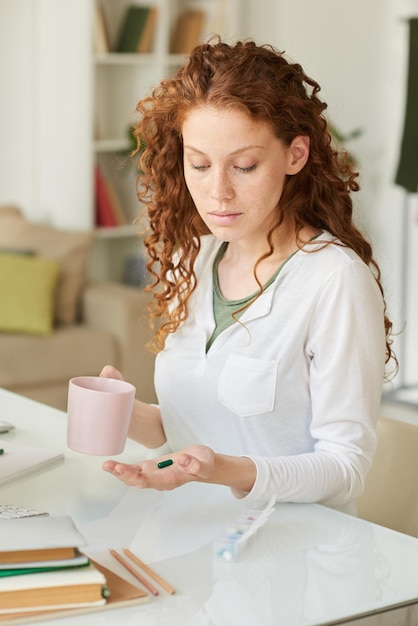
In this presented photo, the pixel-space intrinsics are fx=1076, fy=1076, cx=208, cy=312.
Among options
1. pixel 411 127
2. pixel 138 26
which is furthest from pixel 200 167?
pixel 138 26

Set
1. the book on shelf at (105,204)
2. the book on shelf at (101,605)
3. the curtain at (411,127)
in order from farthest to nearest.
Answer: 1. the book on shelf at (105,204)
2. the curtain at (411,127)
3. the book on shelf at (101,605)

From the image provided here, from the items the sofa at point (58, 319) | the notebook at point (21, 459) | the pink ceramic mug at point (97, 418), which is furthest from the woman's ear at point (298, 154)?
the sofa at point (58, 319)

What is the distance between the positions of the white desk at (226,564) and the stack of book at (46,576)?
0.02 metres

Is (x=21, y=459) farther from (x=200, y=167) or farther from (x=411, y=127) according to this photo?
(x=411, y=127)

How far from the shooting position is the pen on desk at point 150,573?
3.87 ft

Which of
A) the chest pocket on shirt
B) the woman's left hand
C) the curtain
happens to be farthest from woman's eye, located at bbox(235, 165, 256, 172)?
the curtain

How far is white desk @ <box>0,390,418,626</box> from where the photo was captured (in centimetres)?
114

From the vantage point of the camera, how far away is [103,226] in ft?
16.1

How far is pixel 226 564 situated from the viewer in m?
1.26

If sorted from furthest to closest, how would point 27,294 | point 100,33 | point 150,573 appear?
point 100,33
point 27,294
point 150,573

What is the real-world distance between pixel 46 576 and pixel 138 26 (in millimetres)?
4096

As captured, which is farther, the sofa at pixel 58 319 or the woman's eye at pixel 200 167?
the sofa at pixel 58 319

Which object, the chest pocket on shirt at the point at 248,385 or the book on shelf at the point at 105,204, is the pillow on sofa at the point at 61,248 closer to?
the book on shelf at the point at 105,204

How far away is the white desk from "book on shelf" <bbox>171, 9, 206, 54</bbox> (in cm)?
376
